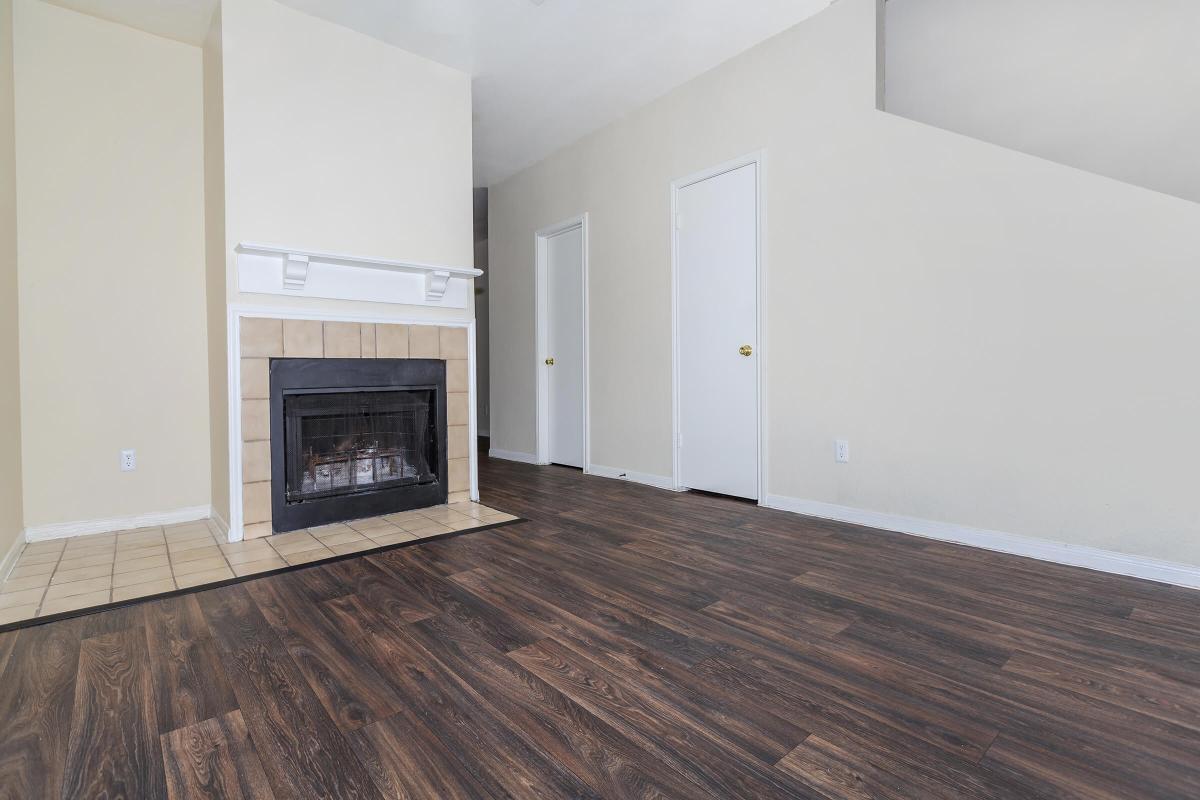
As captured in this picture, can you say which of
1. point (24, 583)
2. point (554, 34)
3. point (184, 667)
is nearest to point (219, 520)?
point (24, 583)

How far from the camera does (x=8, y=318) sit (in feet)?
8.14

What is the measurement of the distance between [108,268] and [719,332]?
3.34 meters

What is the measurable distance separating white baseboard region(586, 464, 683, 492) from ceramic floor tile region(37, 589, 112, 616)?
2.88m

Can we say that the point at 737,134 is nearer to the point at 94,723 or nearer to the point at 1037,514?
the point at 1037,514

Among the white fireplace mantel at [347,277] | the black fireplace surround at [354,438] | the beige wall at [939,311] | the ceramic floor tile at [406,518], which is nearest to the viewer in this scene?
the beige wall at [939,311]

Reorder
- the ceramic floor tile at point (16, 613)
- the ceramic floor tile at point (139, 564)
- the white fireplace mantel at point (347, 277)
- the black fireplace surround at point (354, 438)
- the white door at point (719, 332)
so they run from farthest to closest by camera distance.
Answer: the white door at point (719, 332) < the black fireplace surround at point (354, 438) < the white fireplace mantel at point (347, 277) < the ceramic floor tile at point (139, 564) < the ceramic floor tile at point (16, 613)

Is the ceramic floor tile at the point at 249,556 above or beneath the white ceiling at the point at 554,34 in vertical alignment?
beneath

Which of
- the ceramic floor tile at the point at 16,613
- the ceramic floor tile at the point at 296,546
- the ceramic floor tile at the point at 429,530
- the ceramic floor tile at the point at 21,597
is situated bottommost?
the ceramic floor tile at the point at 16,613

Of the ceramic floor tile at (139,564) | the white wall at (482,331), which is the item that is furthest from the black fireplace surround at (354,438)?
the white wall at (482,331)

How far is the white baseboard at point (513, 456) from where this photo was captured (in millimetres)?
5125

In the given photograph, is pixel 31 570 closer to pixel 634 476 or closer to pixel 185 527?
pixel 185 527

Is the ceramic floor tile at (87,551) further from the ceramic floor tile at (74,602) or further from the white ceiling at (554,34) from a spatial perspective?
the white ceiling at (554,34)

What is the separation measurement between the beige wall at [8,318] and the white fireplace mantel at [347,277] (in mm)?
897

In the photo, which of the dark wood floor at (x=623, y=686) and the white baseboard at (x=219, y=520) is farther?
the white baseboard at (x=219, y=520)
